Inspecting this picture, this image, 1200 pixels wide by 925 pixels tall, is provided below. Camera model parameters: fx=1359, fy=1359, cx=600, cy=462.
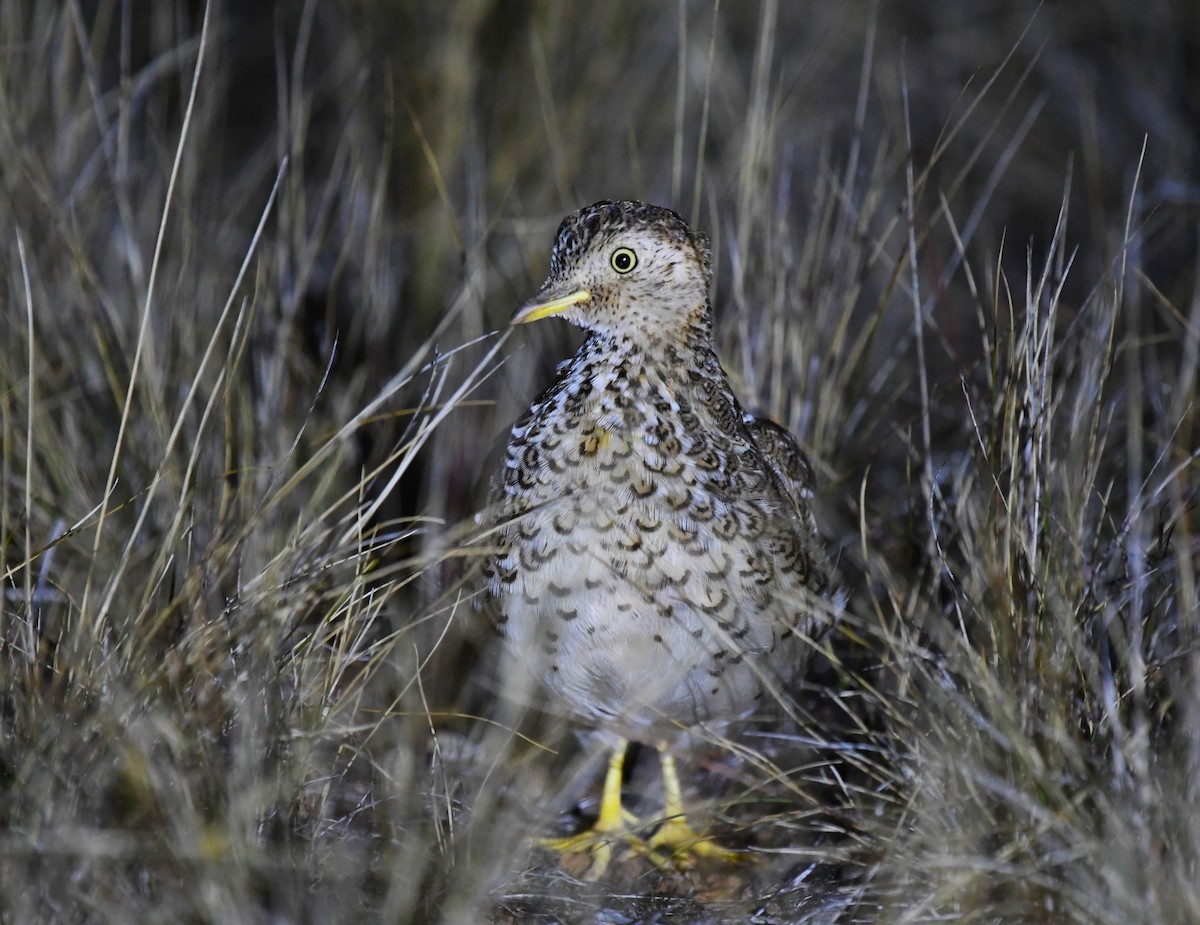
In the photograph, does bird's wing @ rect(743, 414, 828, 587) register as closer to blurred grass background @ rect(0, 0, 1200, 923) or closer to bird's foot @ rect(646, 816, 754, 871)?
blurred grass background @ rect(0, 0, 1200, 923)

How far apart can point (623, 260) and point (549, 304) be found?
17 centimetres

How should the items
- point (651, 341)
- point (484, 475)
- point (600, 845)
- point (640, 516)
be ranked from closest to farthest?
point (640, 516) → point (651, 341) → point (600, 845) → point (484, 475)

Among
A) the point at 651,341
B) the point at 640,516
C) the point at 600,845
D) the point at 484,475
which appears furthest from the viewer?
the point at 484,475

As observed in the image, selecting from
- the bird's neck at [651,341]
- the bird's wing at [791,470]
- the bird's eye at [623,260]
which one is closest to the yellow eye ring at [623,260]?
the bird's eye at [623,260]

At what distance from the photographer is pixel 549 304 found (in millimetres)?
2697

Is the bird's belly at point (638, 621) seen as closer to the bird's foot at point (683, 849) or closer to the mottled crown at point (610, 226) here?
the bird's foot at point (683, 849)

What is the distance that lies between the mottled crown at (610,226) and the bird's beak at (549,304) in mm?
66

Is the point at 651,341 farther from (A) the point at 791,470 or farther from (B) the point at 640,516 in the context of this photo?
(A) the point at 791,470

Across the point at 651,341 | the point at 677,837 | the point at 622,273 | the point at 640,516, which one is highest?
the point at 622,273

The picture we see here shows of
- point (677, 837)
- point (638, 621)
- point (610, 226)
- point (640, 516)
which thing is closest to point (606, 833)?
point (677, 837)

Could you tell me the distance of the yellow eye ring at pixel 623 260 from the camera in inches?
106

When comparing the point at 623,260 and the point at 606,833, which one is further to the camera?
the point at 606,833

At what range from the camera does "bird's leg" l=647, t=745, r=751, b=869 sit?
2.95 metres

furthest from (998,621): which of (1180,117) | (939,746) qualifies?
(1180,117)
